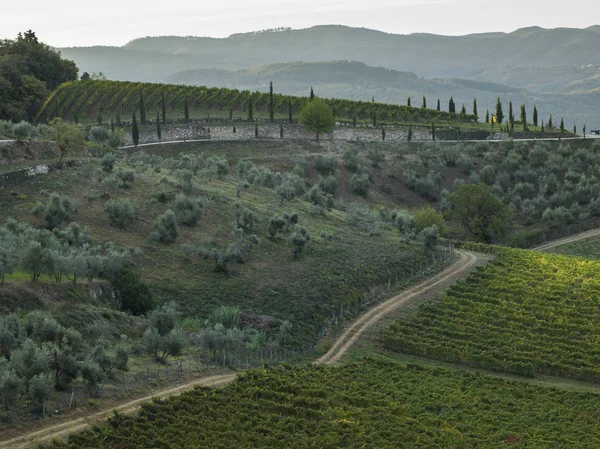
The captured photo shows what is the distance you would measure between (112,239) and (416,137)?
86.9 meters

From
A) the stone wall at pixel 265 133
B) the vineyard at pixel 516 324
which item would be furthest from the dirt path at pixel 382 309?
the stone wall at pixel 265 133

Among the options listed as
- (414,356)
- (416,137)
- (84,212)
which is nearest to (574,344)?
(414,356)

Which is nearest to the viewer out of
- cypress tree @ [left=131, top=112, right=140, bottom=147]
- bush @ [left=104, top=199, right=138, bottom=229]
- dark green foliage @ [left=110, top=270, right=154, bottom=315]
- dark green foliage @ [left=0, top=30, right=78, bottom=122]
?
dark green foliage @ [left=110, top=270, right=154, bottom=315]

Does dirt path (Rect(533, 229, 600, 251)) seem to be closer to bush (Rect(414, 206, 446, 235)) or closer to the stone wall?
bush (Rect(414, 206, 446, 235))

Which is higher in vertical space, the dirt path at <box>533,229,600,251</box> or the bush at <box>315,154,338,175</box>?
the bush at <box>315,154,338,175</box>

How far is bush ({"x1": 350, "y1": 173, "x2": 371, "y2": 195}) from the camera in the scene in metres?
118

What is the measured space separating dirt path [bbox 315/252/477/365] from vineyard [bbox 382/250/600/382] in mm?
1969

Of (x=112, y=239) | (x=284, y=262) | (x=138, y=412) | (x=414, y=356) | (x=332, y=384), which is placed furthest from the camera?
(x=284, y=262)

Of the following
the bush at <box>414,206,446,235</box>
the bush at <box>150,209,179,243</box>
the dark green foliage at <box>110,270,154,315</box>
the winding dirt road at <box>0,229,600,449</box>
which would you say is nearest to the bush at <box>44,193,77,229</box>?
the bush at <box>150,209,179,243</box>

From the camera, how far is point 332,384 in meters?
46.9

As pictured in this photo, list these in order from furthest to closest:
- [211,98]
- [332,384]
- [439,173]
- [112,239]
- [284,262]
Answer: [211,98] → [439,173] → [284,262] → [112,239] → [332,384]

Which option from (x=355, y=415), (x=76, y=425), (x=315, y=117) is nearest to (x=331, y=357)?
(x=355, y=415)

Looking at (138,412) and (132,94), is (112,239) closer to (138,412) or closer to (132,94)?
(138,412)

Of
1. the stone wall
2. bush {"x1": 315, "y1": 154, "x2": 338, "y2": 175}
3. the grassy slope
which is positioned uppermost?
the stone wall
